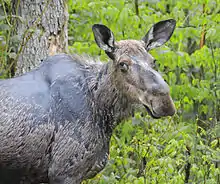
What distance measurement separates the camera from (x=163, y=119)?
7664 millimetres

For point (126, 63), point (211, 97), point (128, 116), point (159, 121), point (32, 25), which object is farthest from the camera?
point (211, 97)

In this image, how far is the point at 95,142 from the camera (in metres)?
4.85

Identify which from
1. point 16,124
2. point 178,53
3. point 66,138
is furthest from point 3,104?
point 178,53

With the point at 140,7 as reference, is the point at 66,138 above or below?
below

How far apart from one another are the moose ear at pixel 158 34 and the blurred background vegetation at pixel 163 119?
1692 mm

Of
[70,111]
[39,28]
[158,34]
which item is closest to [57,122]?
[70,111]

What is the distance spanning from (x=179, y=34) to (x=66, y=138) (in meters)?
3.47

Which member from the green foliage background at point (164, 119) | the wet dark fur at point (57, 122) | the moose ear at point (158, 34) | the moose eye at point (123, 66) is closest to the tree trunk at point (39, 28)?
the green foliage background at point (164, 119)

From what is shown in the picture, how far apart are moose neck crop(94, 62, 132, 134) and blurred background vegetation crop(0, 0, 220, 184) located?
1.45m

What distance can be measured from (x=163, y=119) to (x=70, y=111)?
9.91ft

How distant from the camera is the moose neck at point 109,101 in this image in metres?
4.80

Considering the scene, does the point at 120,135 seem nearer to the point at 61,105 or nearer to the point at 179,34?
the point at 179,34

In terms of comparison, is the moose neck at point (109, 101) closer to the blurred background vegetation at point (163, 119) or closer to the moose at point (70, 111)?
the moose at point (70, 111)

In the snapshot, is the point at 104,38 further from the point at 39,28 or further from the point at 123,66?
the point at 39,28
